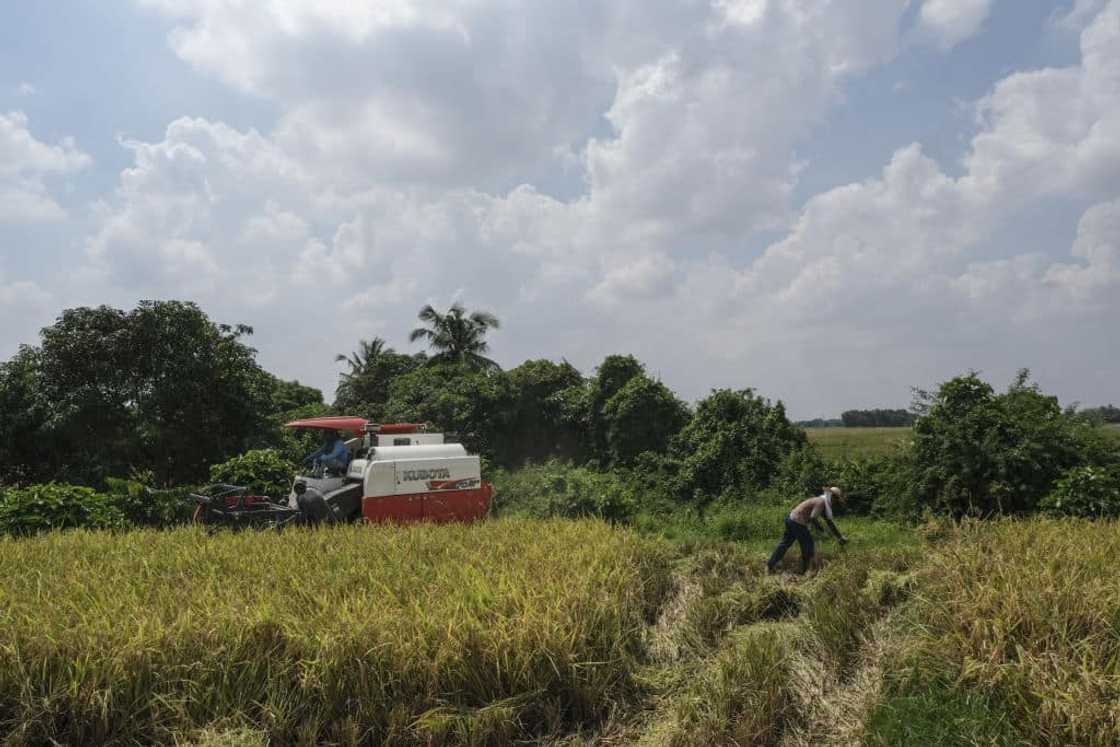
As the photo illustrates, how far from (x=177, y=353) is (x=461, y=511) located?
38.2 ft

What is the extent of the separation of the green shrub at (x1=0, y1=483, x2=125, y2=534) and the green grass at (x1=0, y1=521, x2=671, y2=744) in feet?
16.4

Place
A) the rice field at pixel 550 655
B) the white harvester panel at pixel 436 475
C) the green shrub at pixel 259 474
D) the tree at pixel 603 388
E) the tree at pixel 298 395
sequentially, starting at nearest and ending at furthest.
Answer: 1. the rice field at pixel 550 655
2. the white harvester panel at pixel 436 475
3. the green shrub at pixel 259 474
4. the tree at pixel 603 388
5. the tree at pixel 298 395

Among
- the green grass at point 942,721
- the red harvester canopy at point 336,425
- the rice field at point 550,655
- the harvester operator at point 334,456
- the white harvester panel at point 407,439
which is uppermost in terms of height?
the red harvester canopy at point 336,425

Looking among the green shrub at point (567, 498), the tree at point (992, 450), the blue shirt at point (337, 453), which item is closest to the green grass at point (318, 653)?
the blue shirt at point (337, 453)

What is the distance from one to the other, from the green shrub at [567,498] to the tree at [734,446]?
333 centimetres

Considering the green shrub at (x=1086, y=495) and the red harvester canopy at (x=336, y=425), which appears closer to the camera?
the red harvester canopy at (x=336, y=425)

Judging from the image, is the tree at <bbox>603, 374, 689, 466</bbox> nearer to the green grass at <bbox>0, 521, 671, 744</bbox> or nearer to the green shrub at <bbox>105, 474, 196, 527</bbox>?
the green shrub at <bbox>105, 474, 196, 527</bbox>

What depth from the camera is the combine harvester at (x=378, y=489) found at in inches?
440

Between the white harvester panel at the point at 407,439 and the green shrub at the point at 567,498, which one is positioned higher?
the white harvester panel at the point at 407,439

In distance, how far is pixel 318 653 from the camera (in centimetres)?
548

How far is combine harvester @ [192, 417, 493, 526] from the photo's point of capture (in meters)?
11.2

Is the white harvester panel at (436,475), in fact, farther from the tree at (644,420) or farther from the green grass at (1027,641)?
the tree at (644,420)

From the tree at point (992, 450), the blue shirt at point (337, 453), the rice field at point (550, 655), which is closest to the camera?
the rice field at point (550, 655)

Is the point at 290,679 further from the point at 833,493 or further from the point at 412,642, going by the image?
the point at 833,493
